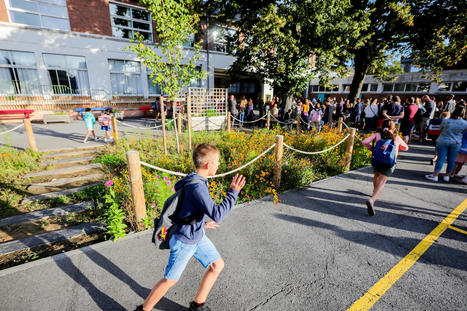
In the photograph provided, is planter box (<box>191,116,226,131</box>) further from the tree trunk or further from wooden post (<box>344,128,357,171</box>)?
the tree trunk

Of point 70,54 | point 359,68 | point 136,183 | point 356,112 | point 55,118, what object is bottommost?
point 136,183

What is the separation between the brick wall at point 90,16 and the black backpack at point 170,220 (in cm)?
1848

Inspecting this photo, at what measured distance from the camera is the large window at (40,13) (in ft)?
41.8

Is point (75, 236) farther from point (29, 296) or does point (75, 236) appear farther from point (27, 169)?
point (27, 169)

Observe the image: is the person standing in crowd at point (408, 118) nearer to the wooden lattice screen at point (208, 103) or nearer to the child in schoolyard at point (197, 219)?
the wooden lattice screen at point (208, 103)

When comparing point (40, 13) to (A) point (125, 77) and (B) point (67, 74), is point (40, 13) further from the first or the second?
(A) point (125, 77)

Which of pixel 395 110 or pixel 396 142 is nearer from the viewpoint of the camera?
pixel 396 142

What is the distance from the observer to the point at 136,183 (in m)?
3.23

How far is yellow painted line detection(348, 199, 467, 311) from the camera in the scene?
223cm

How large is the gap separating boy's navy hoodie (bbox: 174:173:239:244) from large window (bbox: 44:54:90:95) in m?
17.6

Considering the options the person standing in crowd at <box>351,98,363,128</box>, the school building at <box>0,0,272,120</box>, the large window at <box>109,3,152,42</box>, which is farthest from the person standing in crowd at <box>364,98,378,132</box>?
the large window at <box>109,3,152,42</box>

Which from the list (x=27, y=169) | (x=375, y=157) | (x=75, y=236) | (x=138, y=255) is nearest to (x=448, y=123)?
(x=375, y=157)

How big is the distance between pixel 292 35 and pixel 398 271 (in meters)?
12.4

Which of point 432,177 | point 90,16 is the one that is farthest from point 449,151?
point 90,16
